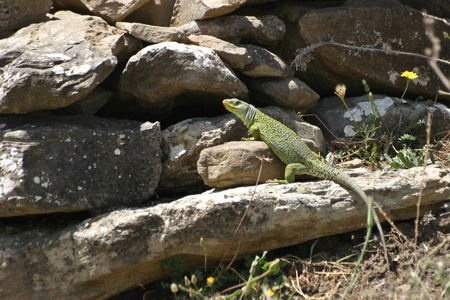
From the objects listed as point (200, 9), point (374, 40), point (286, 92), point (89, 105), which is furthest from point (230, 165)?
point (374, 40)

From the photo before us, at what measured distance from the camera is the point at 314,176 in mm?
4430

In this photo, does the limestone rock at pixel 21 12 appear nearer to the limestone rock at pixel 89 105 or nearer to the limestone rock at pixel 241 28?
the limestone rock at pixel 89 105

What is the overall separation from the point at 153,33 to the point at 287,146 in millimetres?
1908

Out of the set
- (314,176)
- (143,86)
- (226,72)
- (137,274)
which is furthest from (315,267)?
(143,86)

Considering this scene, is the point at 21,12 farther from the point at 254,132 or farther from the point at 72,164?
the point at 254,132

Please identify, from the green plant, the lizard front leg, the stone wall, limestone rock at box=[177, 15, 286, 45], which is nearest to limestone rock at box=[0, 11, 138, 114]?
the stone wall

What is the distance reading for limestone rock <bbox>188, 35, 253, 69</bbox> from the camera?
4824mm

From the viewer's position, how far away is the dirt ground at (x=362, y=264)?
12.0 feet

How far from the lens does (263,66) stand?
16.4 ft

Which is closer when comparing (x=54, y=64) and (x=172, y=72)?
(x=54, y=64)

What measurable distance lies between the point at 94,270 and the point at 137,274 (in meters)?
0.38

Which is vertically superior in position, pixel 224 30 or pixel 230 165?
pixel 224 30

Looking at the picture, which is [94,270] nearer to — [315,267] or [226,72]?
[315,267]

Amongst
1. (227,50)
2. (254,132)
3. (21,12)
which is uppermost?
(227,50)
